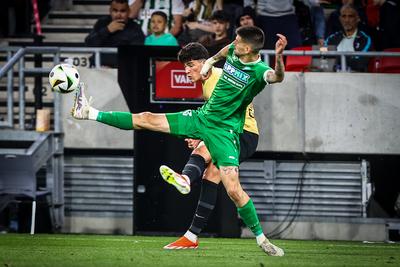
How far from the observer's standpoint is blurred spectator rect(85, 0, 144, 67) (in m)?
17.6

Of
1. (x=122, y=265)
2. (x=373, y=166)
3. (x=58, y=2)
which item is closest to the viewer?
(x=122, y=265)

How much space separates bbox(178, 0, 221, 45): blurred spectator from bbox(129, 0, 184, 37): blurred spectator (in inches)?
5.3

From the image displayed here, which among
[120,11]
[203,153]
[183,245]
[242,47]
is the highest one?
[120,11]

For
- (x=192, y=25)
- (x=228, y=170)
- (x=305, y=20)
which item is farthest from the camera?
(x=305, y=20)

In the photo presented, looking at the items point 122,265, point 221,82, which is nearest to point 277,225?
point 221,82

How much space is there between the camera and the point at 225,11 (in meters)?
18.0

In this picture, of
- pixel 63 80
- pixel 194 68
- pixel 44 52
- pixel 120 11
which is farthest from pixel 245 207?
pixel 120 11

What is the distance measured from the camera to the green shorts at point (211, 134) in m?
11.8

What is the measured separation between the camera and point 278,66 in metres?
10.9

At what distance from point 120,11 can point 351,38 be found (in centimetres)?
374

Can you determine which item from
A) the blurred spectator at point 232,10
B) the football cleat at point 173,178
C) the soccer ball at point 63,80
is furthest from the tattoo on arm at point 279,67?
the blurred spectator at point 232,10

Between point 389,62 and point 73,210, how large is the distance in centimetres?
539

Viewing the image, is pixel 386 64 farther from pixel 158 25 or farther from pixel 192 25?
pixel 158 25

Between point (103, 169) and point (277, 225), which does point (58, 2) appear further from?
point (277, 225)
